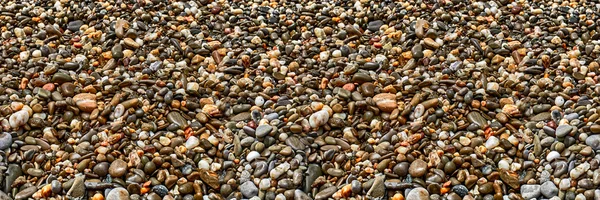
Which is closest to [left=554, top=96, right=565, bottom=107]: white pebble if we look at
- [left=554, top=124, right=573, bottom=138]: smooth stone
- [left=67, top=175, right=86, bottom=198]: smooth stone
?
[left=554, top=124, right=573, bottom=138]: smooth stone

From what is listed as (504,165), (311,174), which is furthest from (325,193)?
(504,165)

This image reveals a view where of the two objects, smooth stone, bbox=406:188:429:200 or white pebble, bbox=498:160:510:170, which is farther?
white pebble, bbox=498:160:510:170

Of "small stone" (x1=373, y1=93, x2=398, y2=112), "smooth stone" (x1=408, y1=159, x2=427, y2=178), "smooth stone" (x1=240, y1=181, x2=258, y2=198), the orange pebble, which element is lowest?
"smooth stone" (x1=240, y1=181, x2=258, y2=198)

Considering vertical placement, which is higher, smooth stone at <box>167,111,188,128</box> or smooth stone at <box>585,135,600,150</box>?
smooth stone at <box>585,135,600,150</box>

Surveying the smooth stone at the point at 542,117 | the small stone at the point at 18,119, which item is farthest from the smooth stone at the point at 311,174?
the small stone at the point at 18,119

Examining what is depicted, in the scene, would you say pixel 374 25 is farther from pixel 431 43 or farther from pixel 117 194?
pixel 117 194

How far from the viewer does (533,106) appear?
2445mm

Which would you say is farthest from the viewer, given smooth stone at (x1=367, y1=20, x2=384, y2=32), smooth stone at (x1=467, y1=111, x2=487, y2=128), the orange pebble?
smooth stone at (x1=367, y1=20, x2=384, y2=32)

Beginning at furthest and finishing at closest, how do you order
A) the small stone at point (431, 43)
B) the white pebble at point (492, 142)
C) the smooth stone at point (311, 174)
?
the small stone at point (431, 43)
the white pebble at point (492, 142)
the smooth stone at point (311, 174)

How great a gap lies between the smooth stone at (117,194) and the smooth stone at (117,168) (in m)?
0.08

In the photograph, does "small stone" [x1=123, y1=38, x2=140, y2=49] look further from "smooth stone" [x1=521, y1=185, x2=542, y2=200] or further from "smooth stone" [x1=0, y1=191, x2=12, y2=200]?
"smooth stone" [x1=521, y1=185, x2=542, y2=200]

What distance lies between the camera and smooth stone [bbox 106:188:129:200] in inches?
80.0

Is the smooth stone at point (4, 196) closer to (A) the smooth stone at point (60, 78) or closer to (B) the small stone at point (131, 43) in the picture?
(A) the smooth stone at point (60, 78)

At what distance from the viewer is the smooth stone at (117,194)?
203cm
